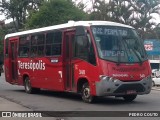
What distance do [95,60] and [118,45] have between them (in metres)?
1.08

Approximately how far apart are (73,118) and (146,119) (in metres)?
2.01

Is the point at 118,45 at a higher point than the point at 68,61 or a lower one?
higher

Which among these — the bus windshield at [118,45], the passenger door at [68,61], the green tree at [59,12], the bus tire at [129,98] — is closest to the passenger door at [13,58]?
the passenger door at [68,61]

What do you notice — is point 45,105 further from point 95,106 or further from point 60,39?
point 60,39

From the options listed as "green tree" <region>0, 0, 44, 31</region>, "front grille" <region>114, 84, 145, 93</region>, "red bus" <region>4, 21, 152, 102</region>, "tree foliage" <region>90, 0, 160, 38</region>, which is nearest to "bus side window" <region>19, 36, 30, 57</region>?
"red bus" <region>4, 21, 152, 102</region>

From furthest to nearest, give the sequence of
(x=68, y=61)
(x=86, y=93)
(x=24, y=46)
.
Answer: (x=24, y=46), (x=68, y=61), (x=86, y=93)

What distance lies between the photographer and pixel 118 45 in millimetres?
14867

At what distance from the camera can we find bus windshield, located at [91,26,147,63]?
1455 cm

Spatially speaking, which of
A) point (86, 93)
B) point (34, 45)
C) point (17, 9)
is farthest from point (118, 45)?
point (17, 9)

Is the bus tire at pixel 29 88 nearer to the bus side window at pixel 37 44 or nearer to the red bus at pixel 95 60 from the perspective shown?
the bus side window at pixel 37 44

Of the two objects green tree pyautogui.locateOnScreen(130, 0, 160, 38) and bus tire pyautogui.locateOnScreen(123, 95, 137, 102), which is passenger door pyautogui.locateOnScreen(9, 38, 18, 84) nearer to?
bus tire pyautogui.locateOnScreen(123, 95, 137, 102)

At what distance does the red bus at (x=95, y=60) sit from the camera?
14289mm

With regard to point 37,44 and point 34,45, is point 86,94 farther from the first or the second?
point 34,45

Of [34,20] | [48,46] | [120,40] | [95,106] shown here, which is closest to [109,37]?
[120,40]
